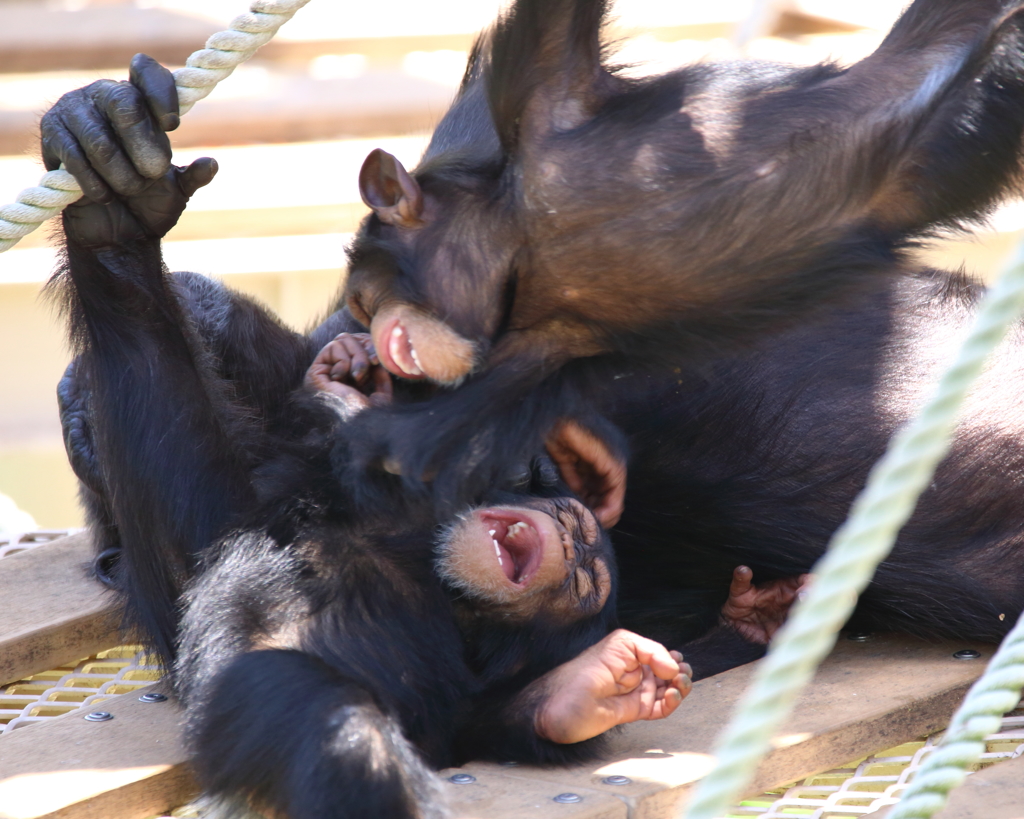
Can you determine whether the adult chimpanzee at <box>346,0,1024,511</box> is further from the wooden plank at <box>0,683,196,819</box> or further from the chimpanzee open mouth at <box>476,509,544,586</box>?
the wooden plank at <box>0,683,196,819</box>

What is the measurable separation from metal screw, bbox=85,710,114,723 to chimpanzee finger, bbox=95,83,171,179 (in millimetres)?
938

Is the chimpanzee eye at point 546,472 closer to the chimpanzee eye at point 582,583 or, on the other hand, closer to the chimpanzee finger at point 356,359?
the chimpanzee eye at point 582,583

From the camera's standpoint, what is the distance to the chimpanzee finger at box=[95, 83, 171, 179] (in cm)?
196

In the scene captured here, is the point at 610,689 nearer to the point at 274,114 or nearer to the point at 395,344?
the point at 395,344

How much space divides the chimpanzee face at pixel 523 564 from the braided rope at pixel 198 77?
0.82m

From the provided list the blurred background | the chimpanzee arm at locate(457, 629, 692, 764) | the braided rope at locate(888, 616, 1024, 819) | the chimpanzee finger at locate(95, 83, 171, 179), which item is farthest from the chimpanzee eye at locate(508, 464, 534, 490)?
the blurred background

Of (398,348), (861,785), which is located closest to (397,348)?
(398,348)

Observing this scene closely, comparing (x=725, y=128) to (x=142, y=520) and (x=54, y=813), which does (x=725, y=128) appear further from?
(x=54, y=813)

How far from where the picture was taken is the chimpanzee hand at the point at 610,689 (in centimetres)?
192

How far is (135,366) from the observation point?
86.7 inches

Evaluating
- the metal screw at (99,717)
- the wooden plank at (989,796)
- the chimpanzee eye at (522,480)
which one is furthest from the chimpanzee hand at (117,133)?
the wooden plank at (989,796)

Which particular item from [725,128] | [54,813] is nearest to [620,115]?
[725,128]

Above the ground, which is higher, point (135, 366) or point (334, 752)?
point (135, 366)

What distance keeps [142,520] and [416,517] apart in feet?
1.56
